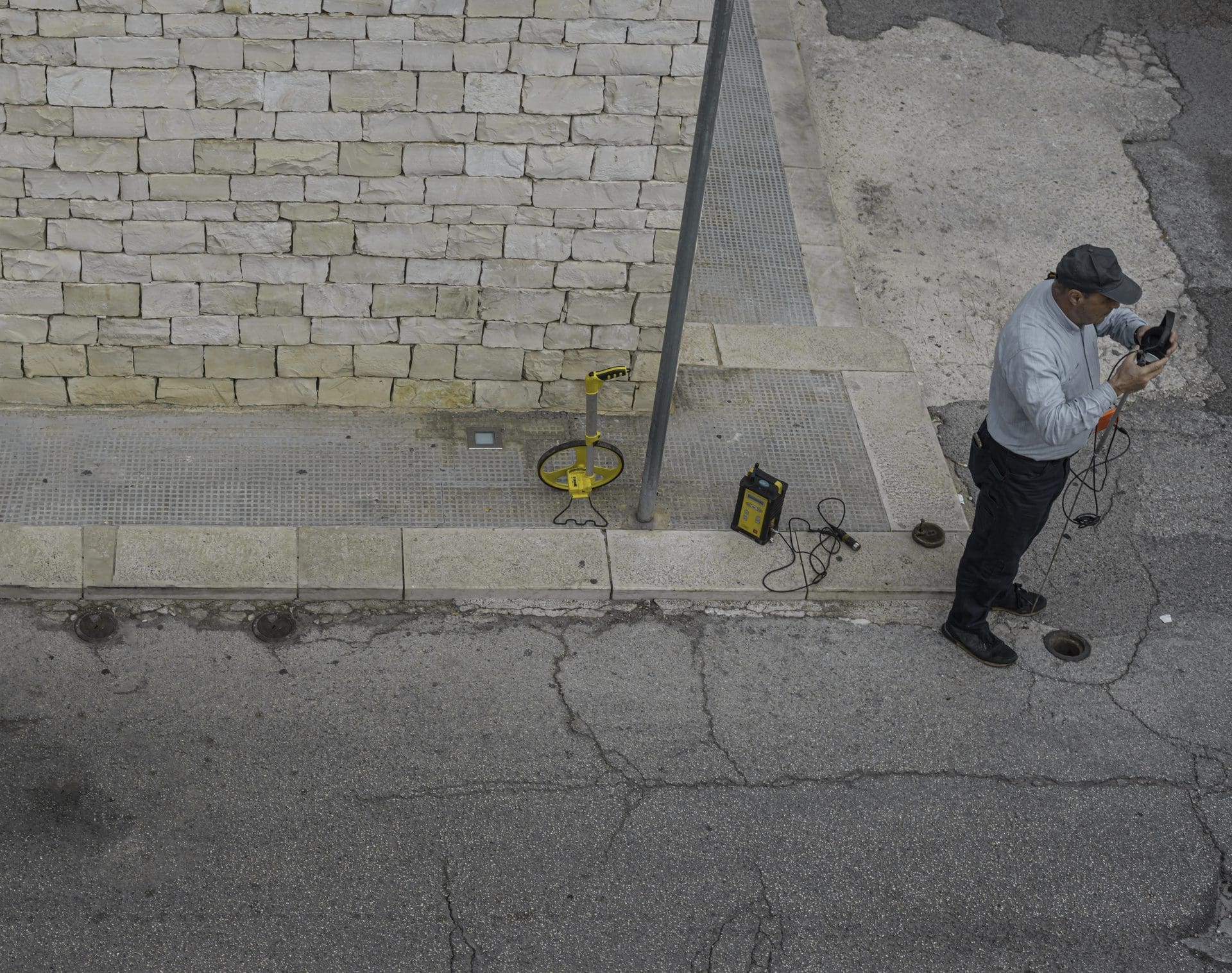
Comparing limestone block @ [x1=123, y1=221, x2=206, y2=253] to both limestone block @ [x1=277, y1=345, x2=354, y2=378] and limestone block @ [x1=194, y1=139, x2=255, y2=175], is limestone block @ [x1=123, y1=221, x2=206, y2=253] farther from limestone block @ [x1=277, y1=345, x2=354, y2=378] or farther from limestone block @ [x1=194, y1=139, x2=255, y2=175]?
limestone block @ [x1=277, y1=345, x2=354, y2=378]

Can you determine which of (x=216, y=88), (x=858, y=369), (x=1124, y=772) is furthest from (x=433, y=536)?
(x=1124, y=772)

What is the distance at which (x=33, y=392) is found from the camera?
25.3 feet

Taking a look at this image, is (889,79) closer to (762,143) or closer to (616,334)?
(762,143)

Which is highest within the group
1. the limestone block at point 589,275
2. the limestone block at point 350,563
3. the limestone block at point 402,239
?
the limestone block at point 402,239

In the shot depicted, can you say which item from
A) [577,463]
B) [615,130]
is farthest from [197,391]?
[615,130]

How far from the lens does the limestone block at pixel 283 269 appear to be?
288 inches

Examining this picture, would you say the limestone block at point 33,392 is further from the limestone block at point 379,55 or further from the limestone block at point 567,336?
the limestone block at point 567,336

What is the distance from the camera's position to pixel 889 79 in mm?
11055

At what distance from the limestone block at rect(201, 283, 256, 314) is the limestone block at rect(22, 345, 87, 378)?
0.79m

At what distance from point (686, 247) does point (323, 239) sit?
2116 millimetres

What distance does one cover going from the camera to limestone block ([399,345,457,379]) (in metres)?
7.79

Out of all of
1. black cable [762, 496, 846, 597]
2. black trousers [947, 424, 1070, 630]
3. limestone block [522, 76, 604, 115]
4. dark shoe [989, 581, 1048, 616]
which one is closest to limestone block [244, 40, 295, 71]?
limestone block [522, 76, 604, 115]

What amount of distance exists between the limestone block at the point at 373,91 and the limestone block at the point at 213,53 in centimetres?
30

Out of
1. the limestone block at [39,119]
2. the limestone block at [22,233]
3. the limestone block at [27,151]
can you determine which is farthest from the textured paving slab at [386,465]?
the limestone block at [39,119]
